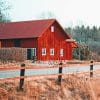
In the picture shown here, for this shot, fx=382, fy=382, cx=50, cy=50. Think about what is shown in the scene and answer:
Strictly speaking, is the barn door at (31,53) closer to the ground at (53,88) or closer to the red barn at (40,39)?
the red barn at (40,39)

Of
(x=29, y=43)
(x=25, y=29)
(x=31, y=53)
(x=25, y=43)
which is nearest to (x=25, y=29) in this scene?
(x=25, y=29)

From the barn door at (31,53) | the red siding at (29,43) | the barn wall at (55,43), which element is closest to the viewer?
the barn door at (31,53)

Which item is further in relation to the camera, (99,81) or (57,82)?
(99,81)

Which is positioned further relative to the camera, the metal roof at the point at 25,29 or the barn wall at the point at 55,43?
the barn wall at the point at 55,43

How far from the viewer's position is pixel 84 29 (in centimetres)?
12419

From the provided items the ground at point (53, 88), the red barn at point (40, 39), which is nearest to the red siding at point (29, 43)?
the red barn at point (40, 39)

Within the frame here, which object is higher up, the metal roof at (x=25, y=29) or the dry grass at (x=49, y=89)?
the metal roof at (x=25, y=29)

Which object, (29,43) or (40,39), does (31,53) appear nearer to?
(29,43)

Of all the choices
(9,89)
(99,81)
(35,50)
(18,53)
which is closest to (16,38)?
(35,50)

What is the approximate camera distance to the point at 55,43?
51.6m

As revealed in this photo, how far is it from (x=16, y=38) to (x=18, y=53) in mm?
9833

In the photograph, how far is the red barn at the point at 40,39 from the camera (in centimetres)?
4866

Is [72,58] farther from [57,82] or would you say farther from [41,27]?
[57,82]

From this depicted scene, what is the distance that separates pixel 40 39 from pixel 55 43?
3.51 metres
